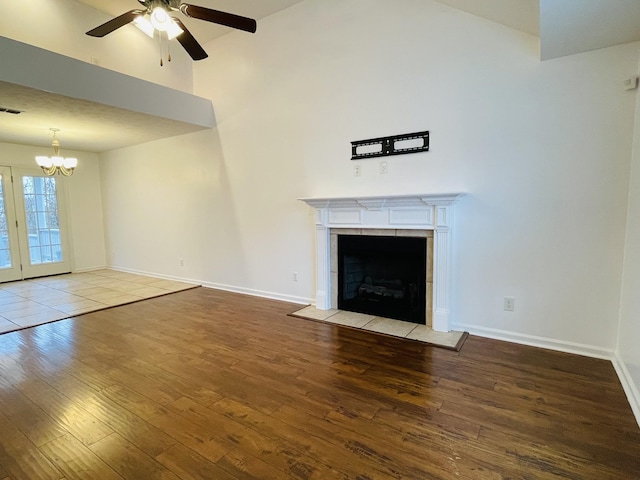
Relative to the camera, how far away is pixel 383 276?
12.3ft

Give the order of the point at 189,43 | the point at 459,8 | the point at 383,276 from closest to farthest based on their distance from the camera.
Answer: the point at 189,43 < the point at 459,8 < the point at 383,276

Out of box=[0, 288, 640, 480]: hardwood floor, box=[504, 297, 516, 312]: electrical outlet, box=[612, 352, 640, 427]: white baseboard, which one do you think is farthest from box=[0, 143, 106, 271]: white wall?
box=[612, 352, 640, 427]: white baseboard

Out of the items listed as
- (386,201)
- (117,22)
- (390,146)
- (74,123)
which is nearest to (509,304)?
(386,201)

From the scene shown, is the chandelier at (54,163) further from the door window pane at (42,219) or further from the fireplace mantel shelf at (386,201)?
the fireplace mantel shelf at (386,201)

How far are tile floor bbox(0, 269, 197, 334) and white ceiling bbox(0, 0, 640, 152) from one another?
2.43 m

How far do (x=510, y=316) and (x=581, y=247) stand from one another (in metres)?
0.80

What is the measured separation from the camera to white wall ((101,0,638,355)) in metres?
2.56

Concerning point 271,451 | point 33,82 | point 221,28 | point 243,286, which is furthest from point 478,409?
point 221,28

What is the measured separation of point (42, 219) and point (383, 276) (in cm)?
669

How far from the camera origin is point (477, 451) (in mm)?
1646

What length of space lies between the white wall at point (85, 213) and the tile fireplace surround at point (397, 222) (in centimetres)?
570

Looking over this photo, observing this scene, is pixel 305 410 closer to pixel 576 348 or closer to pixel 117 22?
pixel 576 348

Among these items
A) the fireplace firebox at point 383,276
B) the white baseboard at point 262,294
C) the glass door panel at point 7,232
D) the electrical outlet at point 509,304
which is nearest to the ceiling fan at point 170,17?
the fireplace firebox at point 383,276

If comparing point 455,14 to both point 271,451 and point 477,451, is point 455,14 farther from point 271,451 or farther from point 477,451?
point 271,451
